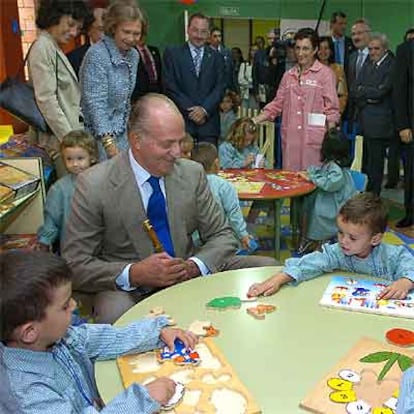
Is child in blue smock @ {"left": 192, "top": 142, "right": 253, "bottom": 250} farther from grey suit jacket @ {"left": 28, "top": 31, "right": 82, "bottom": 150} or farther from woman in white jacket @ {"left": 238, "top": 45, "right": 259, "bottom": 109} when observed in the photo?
woman in white jacket @ {"left": 238, "top": 45, "right": 259, "bottom": 109}

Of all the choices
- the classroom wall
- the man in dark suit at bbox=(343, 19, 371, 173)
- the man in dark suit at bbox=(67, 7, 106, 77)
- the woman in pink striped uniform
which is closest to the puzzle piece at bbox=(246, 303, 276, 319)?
the man in dark suit at bbox=(67, 7, 106, 77)

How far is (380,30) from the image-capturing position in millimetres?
6730

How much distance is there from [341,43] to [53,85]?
3721 millimetres

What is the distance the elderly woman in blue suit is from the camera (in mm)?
2898

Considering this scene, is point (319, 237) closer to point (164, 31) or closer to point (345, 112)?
point (345, 112)

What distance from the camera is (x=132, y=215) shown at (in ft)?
6.47

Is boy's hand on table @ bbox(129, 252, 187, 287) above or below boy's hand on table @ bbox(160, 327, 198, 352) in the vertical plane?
below

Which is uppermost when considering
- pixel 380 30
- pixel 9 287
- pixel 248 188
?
pixel 380 30

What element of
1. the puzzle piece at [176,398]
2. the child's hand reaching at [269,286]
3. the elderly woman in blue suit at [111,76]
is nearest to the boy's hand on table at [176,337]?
the puzzle piece at [176,398]

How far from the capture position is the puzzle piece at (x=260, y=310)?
1.46 metres

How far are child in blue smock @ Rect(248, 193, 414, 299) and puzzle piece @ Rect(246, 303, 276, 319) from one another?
123mm

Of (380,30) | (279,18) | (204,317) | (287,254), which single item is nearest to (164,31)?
(279,18)

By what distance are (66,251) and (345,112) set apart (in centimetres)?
389

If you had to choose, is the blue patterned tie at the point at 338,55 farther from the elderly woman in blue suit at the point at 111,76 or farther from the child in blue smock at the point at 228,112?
the elderly woman in blue suit at the point at 111,76
